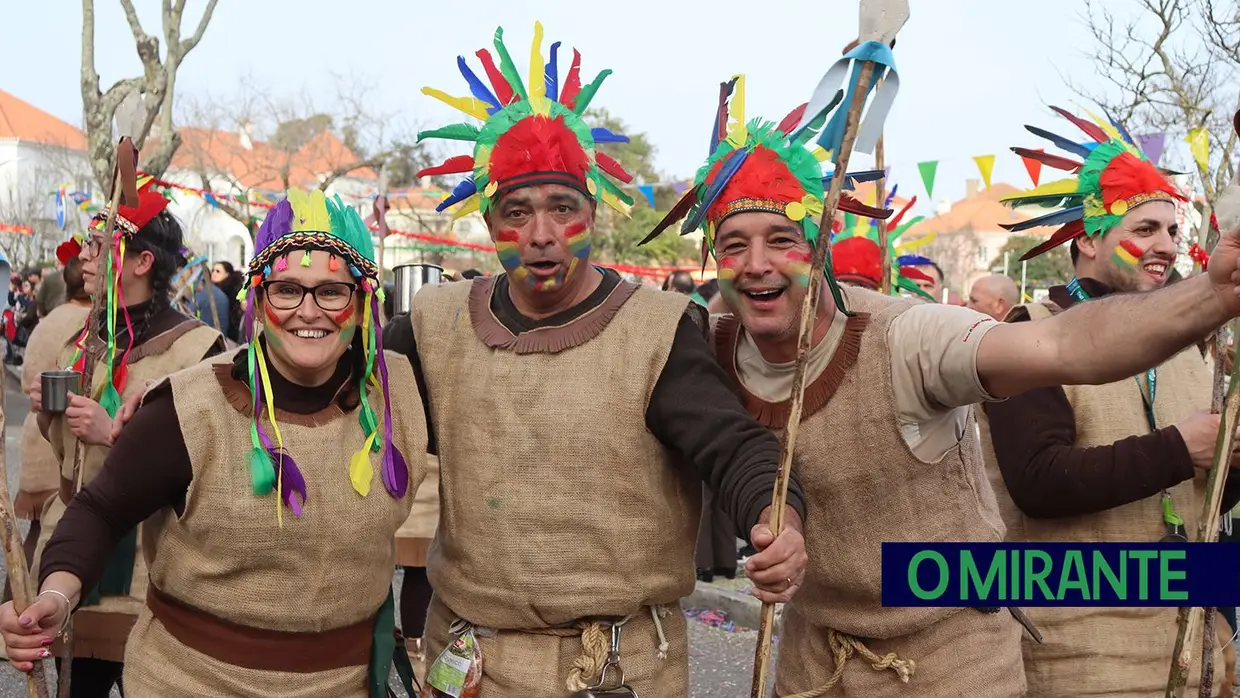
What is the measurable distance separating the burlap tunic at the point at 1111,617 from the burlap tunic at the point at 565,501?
959 millimetres

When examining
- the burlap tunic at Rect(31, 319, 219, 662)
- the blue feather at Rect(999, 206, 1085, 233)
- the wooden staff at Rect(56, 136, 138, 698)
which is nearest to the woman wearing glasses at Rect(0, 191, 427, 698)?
the wooden staff at Rect(56, 136, 138, 698)

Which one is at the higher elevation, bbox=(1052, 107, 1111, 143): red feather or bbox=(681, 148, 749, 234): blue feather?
bbox=(1052, 107, 1111, 143): red feather

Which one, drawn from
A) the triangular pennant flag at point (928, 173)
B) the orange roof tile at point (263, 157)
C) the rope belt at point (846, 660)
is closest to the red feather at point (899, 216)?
the triangular pennant flag at point (928, 173)

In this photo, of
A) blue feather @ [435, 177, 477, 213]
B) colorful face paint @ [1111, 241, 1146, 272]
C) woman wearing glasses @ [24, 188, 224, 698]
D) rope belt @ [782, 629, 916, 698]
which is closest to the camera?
rope belt @ [782, 629, 916, 698]

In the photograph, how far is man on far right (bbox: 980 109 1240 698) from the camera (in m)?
2.77

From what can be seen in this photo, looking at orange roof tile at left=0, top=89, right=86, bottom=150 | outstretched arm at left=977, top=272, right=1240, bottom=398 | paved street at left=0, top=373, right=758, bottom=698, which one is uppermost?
orange roof tile at left=0, top=89, right=86, bottom=150

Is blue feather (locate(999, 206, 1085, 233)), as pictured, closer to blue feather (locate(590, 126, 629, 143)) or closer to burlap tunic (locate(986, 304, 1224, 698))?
burlap tunic (locate(986, 304, 1224, 698))

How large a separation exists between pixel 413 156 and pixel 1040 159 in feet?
110

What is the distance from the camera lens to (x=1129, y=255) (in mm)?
3260

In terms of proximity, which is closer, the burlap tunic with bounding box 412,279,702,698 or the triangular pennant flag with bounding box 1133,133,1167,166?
the burlap tunic with bounding box 412,279,702,698

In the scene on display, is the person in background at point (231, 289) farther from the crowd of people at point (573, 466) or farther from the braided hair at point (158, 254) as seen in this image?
the crowd of people at point (573, 466)

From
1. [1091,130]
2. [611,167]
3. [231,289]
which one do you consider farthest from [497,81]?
[231,289]

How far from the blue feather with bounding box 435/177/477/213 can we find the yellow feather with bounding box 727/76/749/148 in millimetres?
662

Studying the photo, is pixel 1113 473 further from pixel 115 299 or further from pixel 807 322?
pixel 115 299
